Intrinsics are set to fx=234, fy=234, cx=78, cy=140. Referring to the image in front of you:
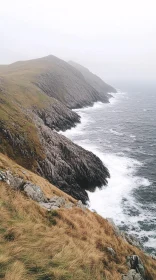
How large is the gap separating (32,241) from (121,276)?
16.3 ft

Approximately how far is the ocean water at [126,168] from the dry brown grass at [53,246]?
58.9 ft

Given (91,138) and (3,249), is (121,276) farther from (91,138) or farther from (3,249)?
(91,138)

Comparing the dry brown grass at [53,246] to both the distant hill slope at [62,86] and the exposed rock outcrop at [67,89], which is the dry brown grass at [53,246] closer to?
the distant hill slope at [62,86]

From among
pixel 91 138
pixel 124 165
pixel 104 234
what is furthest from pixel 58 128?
pixel 104 234

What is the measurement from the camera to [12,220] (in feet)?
40.8

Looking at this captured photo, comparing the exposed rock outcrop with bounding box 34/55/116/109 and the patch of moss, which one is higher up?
the exposed rock outcrop with bounding box 34/55/116/109

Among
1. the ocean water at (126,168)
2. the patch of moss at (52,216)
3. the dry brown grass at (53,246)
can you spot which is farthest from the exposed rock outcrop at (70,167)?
the patch of moss at (52,216)

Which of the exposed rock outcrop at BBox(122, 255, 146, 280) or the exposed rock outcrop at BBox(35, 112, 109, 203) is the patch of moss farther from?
the exposed rock outcrop at BBox(35, 112, 109, 203)

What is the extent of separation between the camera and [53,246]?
37.3 feet

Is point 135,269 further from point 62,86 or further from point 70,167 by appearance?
point 62,86

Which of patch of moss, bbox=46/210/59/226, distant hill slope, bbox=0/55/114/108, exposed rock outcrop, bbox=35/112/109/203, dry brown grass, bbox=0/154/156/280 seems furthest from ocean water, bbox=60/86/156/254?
distant hill slope, bbox=0/55/114/108

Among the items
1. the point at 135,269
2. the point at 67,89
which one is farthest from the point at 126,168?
the point at 67,89

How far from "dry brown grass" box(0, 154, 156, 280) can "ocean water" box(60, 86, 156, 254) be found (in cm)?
1794

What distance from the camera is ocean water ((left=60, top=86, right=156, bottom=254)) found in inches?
1427
